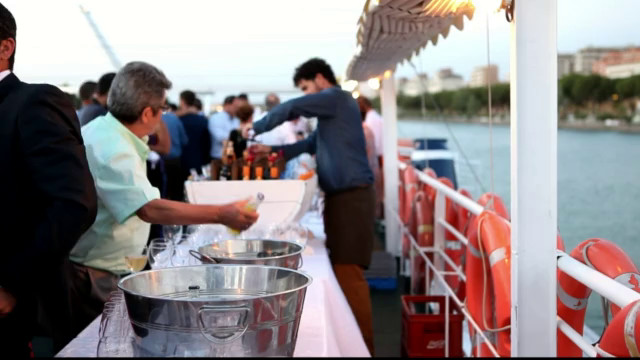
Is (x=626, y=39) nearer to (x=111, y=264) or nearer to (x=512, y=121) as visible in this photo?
(x=512, y=121)

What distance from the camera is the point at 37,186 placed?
76.8 inches

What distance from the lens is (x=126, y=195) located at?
2695 mm

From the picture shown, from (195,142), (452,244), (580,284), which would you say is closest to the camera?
(580,284)

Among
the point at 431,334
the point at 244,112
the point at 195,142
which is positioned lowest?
the point at 431,334

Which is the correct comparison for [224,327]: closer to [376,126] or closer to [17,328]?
[17,328]

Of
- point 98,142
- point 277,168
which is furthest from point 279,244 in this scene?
point 277,168

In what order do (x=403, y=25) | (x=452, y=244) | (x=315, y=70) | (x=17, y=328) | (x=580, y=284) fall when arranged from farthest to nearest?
(x=452, y=244), (x=315, y=70), (x=403, y=25), (x=580, y=284), (x=17, y=328)

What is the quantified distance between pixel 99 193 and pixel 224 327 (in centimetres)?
137

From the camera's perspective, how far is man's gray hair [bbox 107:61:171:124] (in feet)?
9.46

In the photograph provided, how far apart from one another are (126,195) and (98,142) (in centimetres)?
22

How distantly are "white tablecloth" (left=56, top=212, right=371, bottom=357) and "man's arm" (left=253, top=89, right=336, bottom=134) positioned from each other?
660mm

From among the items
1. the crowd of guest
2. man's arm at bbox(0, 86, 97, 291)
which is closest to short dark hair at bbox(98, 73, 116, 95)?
the crowd of guest

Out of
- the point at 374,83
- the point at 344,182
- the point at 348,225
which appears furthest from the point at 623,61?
the point at 374,83

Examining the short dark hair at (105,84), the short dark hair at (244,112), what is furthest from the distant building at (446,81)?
the short dark hair at (105,84)
